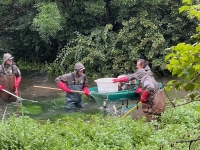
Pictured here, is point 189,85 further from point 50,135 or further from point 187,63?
point 50,135

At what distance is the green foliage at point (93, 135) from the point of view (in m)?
5.56

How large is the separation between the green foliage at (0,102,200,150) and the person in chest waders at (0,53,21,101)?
359cm

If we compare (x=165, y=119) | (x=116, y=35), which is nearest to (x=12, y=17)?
(x=116, y=35)

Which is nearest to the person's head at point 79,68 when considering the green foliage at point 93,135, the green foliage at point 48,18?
the green foliage at point 93,135

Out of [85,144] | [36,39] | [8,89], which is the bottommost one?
[85,144]

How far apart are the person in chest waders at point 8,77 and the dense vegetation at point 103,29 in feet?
13.9

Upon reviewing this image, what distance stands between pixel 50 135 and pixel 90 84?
29.3 feet

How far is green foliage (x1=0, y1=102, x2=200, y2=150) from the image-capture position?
5559 millimetres

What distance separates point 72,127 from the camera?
263 inches

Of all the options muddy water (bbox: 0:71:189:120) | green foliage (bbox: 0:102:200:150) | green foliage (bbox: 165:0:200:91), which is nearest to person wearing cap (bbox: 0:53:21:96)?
muddy water (bbox: 0:71:189:120)

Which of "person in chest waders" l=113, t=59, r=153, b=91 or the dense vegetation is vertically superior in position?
the dense vegetation

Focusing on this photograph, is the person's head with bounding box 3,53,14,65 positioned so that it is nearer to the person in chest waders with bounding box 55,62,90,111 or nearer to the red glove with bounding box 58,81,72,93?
the person in chest waders with bounding box 55,62,90,111

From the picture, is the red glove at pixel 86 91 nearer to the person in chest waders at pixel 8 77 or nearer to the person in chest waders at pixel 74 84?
the person in chest waders at pixel 74 84

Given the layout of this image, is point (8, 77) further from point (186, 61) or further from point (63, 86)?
A: point (186, 61)
